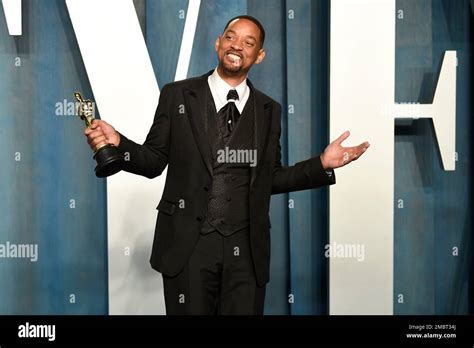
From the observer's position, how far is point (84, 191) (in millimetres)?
3143

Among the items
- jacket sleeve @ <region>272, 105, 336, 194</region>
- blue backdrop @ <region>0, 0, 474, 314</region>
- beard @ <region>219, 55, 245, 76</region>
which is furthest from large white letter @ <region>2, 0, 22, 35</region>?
jacket sleeve @ <region>272, 105, 336, 194</region>

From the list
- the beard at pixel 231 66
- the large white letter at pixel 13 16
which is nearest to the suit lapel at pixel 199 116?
the beard at pixel 231 66

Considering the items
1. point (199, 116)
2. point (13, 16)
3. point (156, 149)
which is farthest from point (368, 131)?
point (13, 16)

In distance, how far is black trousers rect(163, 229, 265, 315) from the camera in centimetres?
227

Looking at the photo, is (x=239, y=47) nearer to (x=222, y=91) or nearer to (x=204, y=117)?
(x=222, y=91)

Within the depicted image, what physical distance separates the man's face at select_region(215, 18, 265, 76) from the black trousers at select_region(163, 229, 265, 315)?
0.55 m

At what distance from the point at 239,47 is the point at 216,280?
0.78 meters

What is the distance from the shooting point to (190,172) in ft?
7.55

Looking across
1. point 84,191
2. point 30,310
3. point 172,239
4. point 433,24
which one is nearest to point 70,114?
point 84,191

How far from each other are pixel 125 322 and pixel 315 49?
1.49m

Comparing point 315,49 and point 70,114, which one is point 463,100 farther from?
point 70,114

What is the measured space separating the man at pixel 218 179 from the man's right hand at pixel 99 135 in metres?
0.09

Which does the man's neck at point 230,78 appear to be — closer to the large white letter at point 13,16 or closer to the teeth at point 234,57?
the teeth at point 234,57

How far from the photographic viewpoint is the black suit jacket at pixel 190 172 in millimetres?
2271
